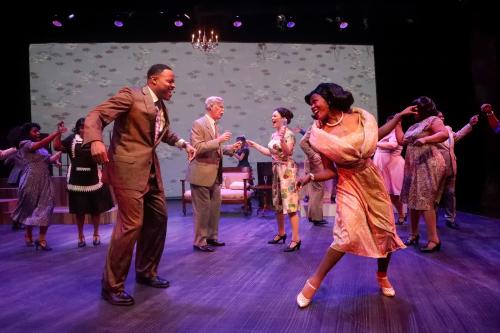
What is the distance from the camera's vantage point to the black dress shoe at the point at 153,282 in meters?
3.17

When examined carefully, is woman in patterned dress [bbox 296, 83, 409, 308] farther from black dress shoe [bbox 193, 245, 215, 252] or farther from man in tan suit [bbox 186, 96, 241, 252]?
black dress shoe [bbox 193, 245, 215, 252]

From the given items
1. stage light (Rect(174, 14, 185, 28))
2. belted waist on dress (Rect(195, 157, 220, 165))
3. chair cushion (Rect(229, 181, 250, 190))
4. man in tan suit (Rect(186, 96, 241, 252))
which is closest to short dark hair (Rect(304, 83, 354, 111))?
man in tan suit (Rect(186, 96, 241, 252))

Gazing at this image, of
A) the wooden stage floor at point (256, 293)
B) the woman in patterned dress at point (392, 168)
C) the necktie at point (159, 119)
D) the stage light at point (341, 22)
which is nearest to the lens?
the wooden stage floor at point (256, 293)

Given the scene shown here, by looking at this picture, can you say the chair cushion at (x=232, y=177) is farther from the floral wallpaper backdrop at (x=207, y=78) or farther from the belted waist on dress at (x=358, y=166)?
the belted waist on dress at (x=358, y=166)

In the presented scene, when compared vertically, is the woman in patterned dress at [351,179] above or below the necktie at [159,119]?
below

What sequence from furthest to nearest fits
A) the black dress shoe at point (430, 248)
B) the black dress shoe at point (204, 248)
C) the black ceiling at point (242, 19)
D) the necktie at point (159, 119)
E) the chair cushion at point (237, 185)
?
1. the black ceiling at point (242, 19)
2. the chair cushion at point (237, 185)
3. the black dress shoe at point (204, 248)
4. the black dress shoe at point (430, 248)
5. the necktie at point (159, 119)

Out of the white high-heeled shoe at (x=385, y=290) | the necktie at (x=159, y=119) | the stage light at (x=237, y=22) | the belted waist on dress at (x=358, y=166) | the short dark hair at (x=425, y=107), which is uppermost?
the stage light at (x=237, y=22)

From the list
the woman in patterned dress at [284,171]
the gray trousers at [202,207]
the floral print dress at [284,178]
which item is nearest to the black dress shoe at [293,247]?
the woman in patterned dress at [284,171]

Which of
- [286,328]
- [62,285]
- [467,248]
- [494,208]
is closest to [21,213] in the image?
[62,285]

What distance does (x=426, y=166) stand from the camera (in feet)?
13.5

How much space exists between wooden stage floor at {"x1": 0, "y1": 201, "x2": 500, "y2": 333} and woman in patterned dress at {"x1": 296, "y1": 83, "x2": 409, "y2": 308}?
34 cm

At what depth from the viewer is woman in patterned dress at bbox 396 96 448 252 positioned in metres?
4.03

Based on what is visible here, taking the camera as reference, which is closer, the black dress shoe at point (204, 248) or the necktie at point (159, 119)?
the necktie at point (159, 119)

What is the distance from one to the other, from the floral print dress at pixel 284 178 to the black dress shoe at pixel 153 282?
5.35 ft
